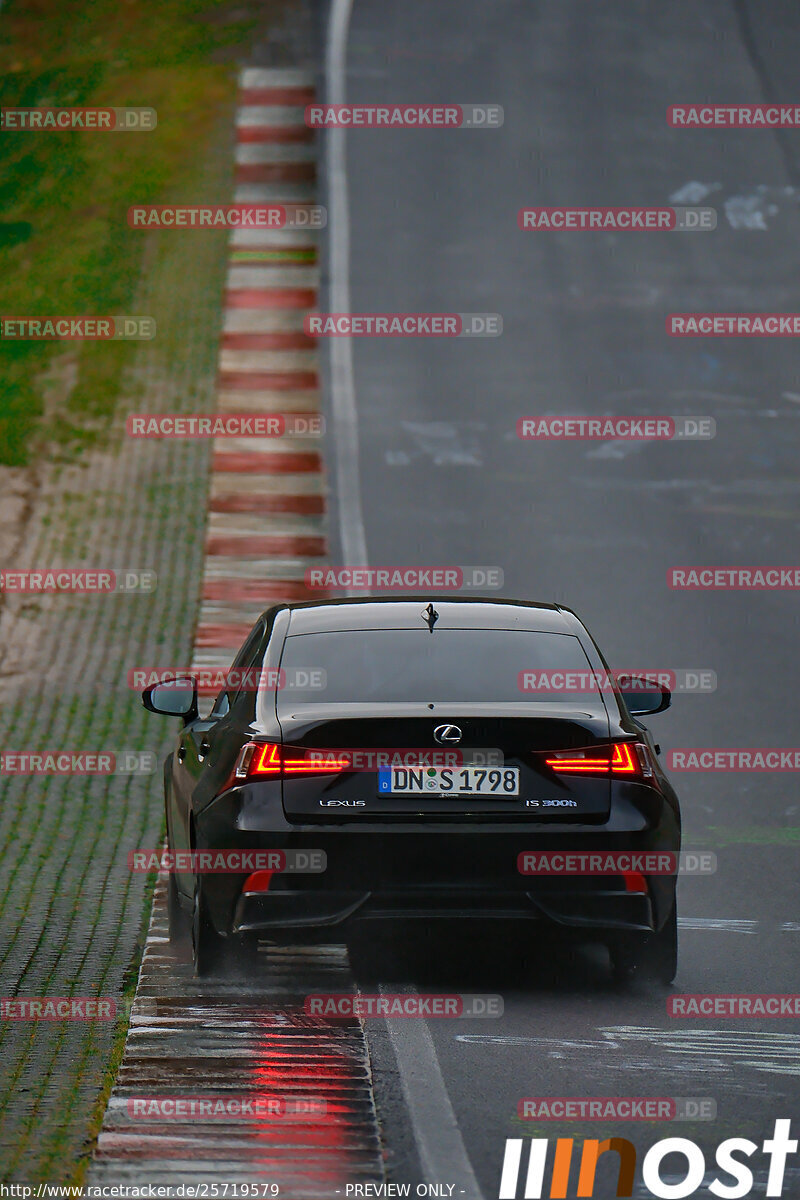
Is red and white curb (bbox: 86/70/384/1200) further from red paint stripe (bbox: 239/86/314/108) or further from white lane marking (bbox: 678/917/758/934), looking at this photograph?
red paint stripe (bbox: 239/86/314/108)

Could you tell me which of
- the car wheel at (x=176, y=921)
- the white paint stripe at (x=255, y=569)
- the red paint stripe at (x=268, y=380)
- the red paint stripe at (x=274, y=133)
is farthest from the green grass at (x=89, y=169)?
the car wheel at (x=176, y=921)

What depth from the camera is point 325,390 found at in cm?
2164

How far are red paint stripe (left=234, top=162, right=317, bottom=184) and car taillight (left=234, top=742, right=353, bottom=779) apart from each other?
69.9 ft

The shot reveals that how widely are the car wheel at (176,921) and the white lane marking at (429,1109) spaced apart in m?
1.69

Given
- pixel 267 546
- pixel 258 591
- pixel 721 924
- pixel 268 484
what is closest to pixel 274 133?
pixel 268 484

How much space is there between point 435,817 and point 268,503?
11.9 metres

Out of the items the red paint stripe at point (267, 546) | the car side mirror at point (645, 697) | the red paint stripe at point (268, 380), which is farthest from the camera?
the red paint stripe at point (268, 380)

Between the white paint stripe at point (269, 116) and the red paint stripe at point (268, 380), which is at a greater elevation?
the white paint stripe at point (269, 116)

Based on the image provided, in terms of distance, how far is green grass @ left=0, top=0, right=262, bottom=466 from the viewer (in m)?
22.0

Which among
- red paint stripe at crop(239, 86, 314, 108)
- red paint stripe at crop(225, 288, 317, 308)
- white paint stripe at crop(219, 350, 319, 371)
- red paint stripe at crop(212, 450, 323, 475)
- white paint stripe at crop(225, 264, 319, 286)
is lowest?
red paint stripe at crop(212, 450, 323, 475)

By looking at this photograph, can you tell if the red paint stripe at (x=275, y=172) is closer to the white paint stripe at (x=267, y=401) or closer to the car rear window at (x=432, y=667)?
the white paint stripe at (x=267, y=401)

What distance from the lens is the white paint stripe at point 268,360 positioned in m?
22.1

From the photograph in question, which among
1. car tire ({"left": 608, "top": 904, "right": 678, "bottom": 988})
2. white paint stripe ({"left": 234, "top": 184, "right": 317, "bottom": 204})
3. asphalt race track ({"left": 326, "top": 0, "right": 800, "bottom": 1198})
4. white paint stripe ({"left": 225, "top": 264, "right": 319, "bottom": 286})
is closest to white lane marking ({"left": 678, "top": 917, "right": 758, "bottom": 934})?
asphalt race track ({"left": 326, "top": 0, "right": 800, "bottom": 1198})

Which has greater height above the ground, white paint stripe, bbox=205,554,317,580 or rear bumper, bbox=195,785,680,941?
rear bumper, bbox=195,785,680,941
